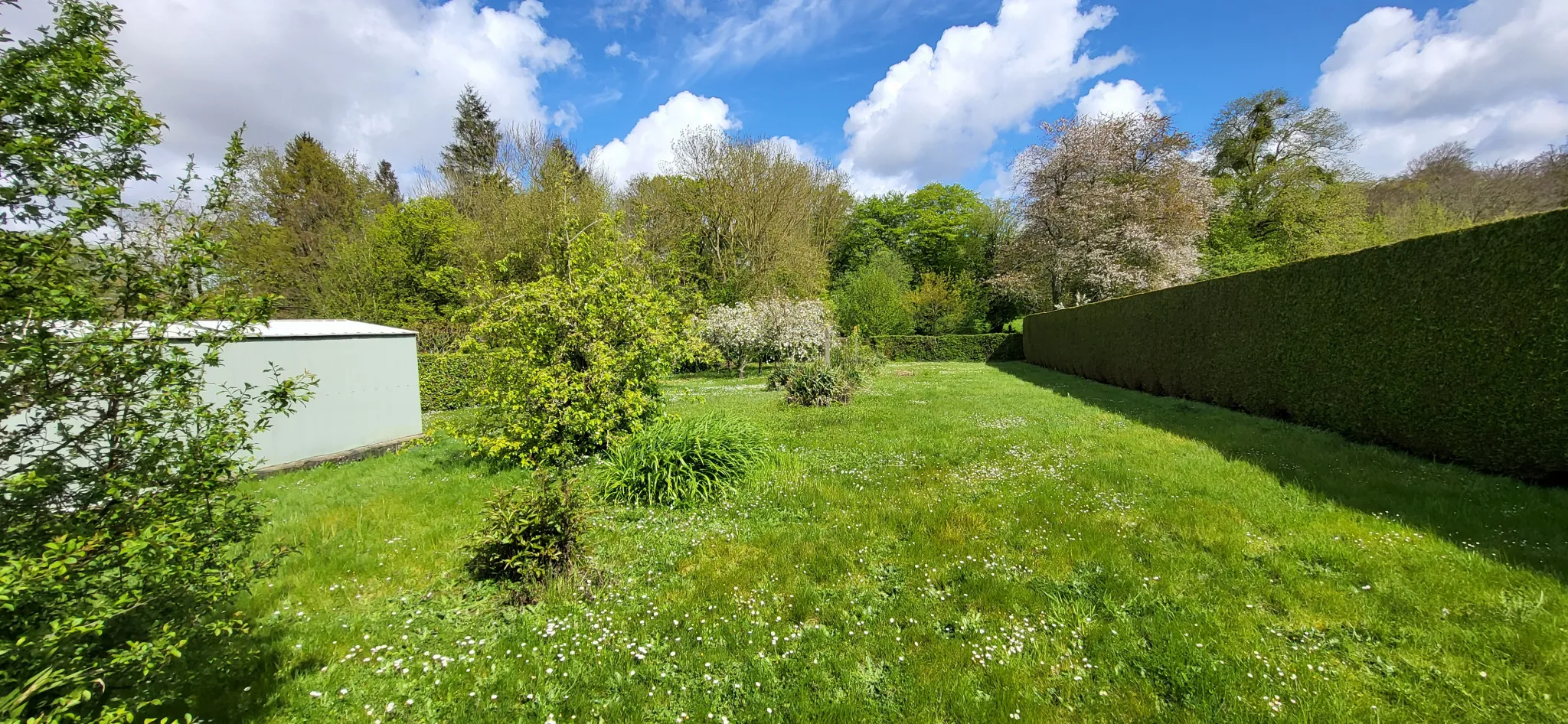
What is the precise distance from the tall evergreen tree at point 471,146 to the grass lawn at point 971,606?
960 inches

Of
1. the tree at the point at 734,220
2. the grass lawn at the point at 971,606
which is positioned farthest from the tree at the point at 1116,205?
the grass lawn at the point at 971,606

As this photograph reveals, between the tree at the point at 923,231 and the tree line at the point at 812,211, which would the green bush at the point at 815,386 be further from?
the tree at the point at 923,231

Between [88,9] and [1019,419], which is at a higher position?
[88,9]

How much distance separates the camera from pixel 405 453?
25.5ft

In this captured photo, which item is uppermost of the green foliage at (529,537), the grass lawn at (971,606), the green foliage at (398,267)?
the green foliage at (398,267)

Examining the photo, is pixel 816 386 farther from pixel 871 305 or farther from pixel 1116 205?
pixel 1116 205

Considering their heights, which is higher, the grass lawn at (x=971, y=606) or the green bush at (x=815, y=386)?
the green bush at (x=815, y=386)

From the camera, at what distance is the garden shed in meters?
6.79

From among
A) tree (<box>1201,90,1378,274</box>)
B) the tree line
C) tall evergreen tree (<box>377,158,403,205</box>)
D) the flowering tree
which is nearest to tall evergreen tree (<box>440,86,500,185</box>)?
the tree line

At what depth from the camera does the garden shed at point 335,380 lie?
22.3 ft

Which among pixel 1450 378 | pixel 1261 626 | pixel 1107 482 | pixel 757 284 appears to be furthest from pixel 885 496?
pixel 757 284

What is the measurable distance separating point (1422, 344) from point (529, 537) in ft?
29.0

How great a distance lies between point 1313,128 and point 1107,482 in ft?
97.4

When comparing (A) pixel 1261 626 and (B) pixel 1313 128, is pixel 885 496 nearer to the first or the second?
(A) pixel 1261 626
